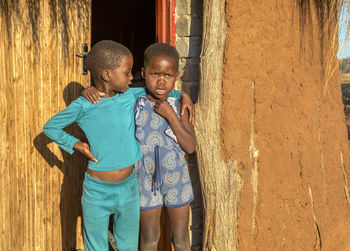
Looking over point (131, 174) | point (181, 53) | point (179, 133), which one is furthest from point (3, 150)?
point (181, 53)

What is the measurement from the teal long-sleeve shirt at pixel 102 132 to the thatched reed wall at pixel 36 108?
0.57 metres

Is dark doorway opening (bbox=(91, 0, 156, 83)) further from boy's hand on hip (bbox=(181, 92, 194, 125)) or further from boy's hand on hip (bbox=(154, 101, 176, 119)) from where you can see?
boy's hand on hip (bbox=(154, 101, 176, 119))

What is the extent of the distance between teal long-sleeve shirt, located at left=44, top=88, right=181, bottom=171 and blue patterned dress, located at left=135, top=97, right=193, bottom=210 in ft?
0.27

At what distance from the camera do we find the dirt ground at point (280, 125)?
7.58ft

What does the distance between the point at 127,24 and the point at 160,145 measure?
4208mm

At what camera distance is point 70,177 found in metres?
2.69

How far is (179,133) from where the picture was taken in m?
2.01

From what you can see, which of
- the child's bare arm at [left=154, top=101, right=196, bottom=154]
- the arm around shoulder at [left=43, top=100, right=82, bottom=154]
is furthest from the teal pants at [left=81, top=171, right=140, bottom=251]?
the child's bare arm at [left=154, top=101, right=196, bottom=154]

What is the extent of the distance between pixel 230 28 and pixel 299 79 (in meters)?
0.76

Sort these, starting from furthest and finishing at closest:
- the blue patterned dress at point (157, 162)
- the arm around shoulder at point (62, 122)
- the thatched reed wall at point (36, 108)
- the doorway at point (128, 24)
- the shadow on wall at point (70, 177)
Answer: the doorway at point (128, 24), the shadow on wall at point (70, 177), the thatched reed wall at point (36, 108), the blue patterned dress at point (157, 162), the arm around shoulder at point (62, 122)

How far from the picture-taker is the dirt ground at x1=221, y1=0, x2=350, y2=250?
2.31 metres

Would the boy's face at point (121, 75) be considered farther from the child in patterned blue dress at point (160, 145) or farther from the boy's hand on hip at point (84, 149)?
the boy's hand on hip at point (84, 149)

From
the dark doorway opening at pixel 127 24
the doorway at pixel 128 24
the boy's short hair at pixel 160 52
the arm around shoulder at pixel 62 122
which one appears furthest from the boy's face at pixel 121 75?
the dark doorway opening at pixel 127 24

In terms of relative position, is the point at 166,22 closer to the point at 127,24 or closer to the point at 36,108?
the point at 36,108
